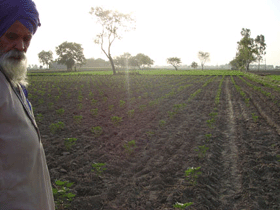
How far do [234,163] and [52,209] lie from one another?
443cm

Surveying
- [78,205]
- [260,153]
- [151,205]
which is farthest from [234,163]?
[78,205]

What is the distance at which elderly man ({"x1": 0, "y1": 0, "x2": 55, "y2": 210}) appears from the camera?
97 cm

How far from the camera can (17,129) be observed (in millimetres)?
1025

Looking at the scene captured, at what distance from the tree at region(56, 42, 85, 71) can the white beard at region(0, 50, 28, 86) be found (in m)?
71.2

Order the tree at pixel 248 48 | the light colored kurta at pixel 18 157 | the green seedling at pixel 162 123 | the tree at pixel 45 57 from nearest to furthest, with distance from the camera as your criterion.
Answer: the light colored kurta at pixel 18 157
the green seedling at pixel 162 123
the tree at pixel 248 48
the tree at pixel 45 57

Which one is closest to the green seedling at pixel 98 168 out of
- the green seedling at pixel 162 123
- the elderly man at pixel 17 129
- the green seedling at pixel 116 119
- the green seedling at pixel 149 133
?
the green seedling at pixel 149 133

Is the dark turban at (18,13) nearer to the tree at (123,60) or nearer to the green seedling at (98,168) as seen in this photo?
the green seedling at (98,168)

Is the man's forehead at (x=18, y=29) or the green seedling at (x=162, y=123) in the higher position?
the man's forehead at (x=18, y=29)

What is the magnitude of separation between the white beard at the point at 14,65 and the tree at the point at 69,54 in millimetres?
71235

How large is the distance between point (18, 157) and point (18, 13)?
2.36 feet

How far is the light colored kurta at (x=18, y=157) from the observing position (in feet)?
3.16

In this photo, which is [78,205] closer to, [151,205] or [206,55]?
[151,205]

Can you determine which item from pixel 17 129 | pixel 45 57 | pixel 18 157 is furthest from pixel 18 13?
pixel 45 57

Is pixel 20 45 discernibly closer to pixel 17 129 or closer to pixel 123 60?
pixel 17 129
